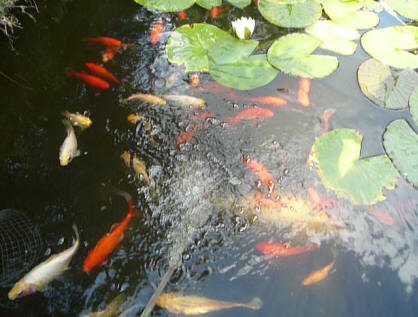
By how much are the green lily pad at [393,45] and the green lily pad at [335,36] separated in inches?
4.9

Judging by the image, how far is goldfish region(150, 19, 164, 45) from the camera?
12.0ft

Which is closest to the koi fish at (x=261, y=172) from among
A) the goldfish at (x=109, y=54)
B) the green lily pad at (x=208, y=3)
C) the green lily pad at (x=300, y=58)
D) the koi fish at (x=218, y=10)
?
the green lily pad at (x=300, y=58)

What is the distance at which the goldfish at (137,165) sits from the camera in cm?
269

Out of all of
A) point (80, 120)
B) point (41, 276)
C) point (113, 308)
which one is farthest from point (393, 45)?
point (41, 276)

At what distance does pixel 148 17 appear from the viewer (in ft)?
12.8

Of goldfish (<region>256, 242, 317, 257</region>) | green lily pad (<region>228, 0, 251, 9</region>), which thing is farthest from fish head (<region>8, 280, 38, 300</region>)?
green lily pad (<region>228, 0, 251, 9</region>)

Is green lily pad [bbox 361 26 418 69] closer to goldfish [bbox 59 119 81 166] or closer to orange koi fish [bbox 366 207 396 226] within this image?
orange koi fish [bbox 366 207 396 226]

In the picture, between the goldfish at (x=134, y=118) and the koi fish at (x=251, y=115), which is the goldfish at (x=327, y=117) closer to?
the koi fish at (x=251, y=115)

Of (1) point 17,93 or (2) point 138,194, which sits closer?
(2) point 138,194

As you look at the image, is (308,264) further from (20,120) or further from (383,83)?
(20,120)

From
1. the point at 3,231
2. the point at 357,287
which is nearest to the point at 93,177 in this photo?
the point at 3,231

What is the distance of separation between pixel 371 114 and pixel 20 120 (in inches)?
115

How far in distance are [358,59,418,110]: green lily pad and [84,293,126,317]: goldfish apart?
8.39ft

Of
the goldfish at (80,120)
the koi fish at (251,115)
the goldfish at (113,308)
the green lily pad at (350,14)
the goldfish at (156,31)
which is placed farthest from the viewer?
the green lily pad at (350,14)
